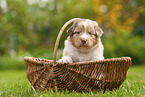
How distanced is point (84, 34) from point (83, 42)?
0.16 metres

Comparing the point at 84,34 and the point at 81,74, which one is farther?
the point at 84,34

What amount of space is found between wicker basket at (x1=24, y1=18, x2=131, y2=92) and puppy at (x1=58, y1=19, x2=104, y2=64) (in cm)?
29

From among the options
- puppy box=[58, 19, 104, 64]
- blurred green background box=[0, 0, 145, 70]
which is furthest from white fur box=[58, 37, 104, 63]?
blurred green background box=[0, 0, 145, 70]

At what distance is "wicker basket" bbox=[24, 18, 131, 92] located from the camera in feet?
8.98

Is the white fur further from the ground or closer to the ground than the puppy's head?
closer to the ground

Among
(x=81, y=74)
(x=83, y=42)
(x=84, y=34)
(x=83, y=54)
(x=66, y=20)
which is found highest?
(x=66, y=20)

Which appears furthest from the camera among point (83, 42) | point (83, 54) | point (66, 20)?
point (66, 20)

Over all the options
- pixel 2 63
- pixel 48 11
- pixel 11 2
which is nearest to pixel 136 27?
pixel 2 63

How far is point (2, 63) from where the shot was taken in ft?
36.8

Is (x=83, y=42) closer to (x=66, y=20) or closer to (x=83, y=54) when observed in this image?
(x=83, y=54)

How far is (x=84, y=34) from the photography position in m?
3.08

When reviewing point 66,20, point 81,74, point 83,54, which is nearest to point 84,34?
point 83,54

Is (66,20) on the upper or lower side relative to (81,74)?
upper

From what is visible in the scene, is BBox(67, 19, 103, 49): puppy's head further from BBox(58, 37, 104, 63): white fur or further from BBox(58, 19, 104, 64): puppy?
BBox(58, 37, 104, 63): white fur
